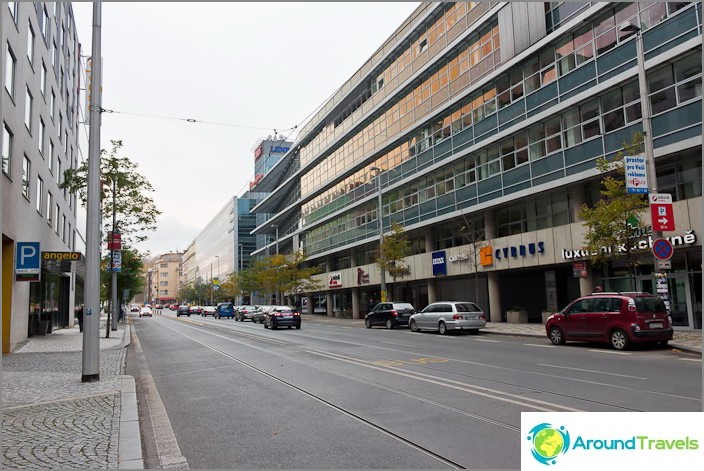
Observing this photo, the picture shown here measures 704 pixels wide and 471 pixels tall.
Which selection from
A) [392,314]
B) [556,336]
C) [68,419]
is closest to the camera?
[68,419]

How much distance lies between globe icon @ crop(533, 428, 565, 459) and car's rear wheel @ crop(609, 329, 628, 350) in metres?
12.6

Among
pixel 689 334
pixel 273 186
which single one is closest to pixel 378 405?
pixel 689 334

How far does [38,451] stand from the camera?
5.98m

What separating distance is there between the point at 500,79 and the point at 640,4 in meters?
9.51

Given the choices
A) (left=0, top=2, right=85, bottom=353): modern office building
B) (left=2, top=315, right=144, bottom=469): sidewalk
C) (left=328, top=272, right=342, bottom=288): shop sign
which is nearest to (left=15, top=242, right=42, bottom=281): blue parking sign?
(left=0, top=2, right=85, bottom=353): modern office building

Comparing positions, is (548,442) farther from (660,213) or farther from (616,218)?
(616,218)

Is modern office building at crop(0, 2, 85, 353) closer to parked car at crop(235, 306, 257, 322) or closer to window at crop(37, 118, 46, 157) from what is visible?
window at crop(37, 118, 46, 157)

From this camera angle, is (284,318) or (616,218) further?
(284,318)

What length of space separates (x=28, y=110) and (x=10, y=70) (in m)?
3.47

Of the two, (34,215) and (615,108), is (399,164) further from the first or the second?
(34,215)

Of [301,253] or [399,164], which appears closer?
[399,164]

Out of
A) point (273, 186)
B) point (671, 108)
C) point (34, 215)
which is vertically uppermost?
point (273, 186)

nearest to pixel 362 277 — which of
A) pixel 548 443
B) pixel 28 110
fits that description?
pixel 28 110

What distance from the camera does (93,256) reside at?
11.5m
